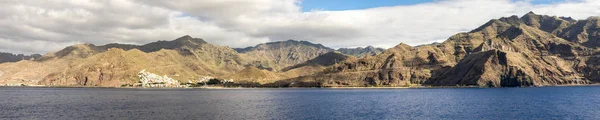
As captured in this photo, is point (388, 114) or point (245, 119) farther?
point (388, 114)

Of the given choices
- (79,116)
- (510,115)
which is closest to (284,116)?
(79,116)

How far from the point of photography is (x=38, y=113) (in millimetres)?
120312

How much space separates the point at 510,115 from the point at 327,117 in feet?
155

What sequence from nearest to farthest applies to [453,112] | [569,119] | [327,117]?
[569,119]
[327,117]
[453,112]

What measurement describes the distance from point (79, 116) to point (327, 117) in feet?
197

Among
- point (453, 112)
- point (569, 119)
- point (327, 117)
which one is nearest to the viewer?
point (569, 119)

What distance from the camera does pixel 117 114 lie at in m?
117

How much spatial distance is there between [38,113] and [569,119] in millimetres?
130301

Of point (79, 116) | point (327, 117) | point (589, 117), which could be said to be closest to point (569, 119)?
point (589, 117)

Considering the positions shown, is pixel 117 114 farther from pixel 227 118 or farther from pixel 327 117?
pixel 327 117

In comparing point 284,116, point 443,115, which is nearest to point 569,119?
point 443,115

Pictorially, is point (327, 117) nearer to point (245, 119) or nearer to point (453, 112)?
point (245, 119)

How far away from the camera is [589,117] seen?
112 m

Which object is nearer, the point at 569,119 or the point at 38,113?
the point at 569,119
